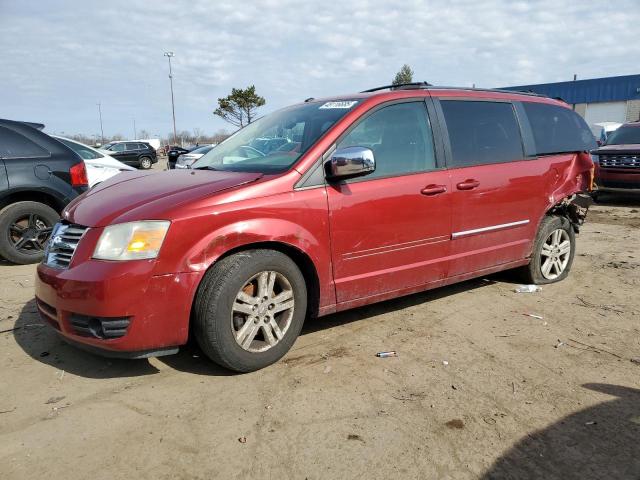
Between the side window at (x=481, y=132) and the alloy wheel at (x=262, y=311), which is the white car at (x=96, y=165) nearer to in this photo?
the alloy wheel at (x=262, y=311)

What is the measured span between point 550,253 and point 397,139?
2.35 m

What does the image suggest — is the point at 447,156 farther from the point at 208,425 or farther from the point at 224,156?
the point at 208,425

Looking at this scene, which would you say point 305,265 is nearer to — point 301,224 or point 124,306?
point 301,224

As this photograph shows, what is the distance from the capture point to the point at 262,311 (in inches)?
121

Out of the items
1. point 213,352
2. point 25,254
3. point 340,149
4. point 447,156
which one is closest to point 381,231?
point 340,149

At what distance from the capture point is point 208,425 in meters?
2.54

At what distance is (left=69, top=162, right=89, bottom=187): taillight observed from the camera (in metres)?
5.88

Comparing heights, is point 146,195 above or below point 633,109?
below

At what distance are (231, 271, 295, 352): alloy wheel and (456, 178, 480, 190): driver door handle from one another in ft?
5.58

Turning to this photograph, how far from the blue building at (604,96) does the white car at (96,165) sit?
122 ft

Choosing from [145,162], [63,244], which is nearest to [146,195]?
[63,244]

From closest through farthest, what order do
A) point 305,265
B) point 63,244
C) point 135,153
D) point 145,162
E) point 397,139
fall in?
1. point 63,244
2. point 305,265
3. point 397,139
4. point 135,153
5. point 145,162

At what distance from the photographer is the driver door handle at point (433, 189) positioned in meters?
3.71

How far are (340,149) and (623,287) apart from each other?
3536mm
